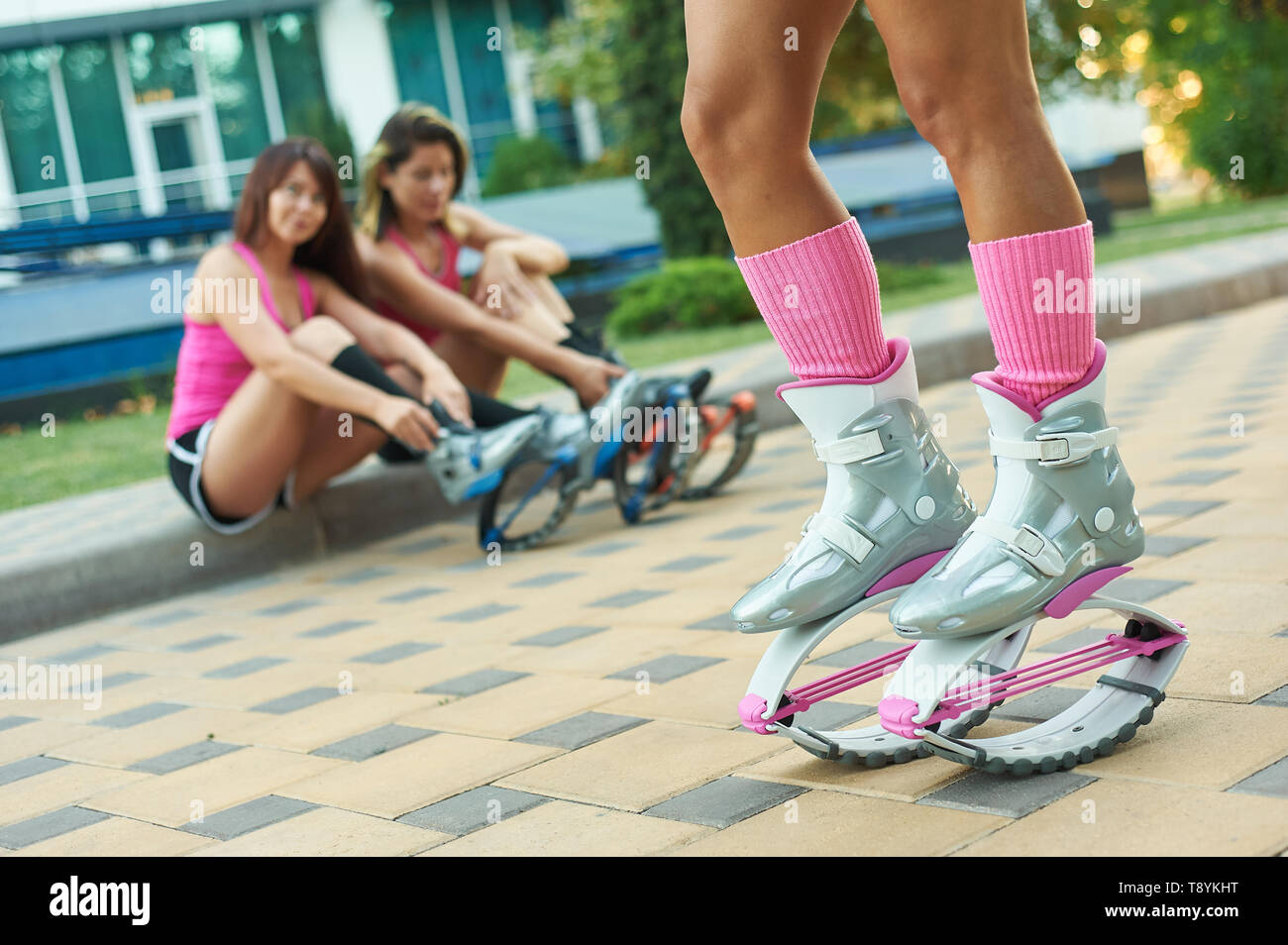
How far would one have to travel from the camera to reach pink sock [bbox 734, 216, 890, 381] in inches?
65.7

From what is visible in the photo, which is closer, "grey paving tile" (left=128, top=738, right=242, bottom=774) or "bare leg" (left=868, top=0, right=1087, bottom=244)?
"bare leg" (left=868, top=0, right=1087, bottom=244)

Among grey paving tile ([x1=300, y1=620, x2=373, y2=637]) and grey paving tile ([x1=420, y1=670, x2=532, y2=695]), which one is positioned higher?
grey paving tile ([x1=420, y1=670, x2=532, y2=695])

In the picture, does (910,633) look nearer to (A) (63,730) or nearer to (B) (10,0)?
(A) (63,730)

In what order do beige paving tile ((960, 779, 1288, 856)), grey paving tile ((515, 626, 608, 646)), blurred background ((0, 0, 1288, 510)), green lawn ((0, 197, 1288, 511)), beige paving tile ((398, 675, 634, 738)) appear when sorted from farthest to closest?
1. blurred background ((0, 0, 1288, 510))
2. green lawn ((0, 197, 1288, 511))
3. grey paving tile ((515, 626, 608, 646))
4. beige paving tile ((398, 675, 634, 738))
5. beige paving tile ((960, 779, 1288, 856))

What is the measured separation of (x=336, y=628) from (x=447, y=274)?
1.50 meters

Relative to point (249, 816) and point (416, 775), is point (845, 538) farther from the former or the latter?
point (249, 816)

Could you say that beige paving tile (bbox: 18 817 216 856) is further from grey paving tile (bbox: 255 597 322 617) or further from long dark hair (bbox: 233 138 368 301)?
long dark hair (bbox: 233 138 368 301)

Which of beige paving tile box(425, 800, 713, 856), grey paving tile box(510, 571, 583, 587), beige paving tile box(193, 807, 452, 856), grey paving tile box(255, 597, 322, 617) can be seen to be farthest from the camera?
grey paving tile box(255, 597, 322, 617)

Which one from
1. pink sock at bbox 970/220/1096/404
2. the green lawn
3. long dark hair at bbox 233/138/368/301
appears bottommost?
the green lawn

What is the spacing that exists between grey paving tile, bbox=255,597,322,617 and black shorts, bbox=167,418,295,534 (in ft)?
1.41

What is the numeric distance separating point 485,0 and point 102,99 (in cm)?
527

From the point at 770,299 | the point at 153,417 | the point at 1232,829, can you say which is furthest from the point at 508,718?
the point at 153,417

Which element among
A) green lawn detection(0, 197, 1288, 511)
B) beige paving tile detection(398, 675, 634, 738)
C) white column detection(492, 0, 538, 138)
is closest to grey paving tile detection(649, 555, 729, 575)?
beige paving tile detection(398, 675, 634, 738)

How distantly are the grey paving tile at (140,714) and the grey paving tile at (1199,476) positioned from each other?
2.20 meters
